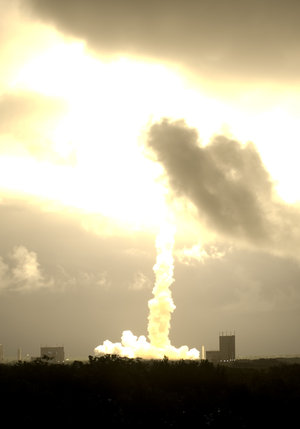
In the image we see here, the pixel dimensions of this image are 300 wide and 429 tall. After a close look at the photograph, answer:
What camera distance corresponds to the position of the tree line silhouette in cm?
4969

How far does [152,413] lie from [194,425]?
3272 mm

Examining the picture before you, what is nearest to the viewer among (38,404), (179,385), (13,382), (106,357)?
(38,404)

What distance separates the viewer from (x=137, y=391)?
5612 centimetres

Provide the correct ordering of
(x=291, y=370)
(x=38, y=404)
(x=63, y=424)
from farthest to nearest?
(x=291, y=370) < (x=38, y=404) < (x=63, y=424)

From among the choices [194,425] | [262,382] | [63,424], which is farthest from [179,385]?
[63,424]

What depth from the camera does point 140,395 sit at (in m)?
55.2

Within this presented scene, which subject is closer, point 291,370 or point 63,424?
point 63,424

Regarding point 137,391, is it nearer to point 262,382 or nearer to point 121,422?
point 121,422

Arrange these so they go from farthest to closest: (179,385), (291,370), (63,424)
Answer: (291,370), (179,385), (63,424)

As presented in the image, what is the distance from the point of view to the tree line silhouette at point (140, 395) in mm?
49688

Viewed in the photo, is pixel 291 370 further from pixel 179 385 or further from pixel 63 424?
pixel 63 424

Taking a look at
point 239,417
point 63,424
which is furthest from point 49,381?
point 239,417

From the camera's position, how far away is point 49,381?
57938 mm

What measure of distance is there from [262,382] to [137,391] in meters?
14.2
